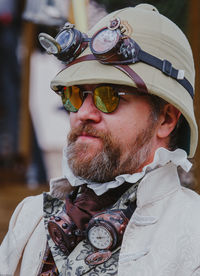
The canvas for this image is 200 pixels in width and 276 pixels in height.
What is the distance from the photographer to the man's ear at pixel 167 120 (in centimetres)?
194

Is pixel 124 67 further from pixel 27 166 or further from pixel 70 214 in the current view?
pixel 27 166

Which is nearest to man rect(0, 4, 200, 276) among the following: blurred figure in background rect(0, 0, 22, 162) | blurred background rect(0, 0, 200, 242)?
blurred background rect(0, 0, 200, 242)

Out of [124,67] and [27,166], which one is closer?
[124,67]

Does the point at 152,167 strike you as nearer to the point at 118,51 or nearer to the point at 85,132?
the point at 85,132

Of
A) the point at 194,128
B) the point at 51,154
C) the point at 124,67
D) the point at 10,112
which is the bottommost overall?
the point at 51,154

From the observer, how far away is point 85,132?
1867 millimetres

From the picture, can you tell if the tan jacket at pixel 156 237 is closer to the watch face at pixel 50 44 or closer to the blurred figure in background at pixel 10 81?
the watch face at pixel 50 44

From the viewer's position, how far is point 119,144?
1.86 metres

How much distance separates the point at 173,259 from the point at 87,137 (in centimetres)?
49

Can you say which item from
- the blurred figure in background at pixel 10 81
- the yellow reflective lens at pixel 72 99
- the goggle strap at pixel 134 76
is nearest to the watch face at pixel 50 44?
the yellow reflective lens at pixel 72 99

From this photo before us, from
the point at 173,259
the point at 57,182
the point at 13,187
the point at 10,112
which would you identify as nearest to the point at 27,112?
the point at 10,112

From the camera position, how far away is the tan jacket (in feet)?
5.59

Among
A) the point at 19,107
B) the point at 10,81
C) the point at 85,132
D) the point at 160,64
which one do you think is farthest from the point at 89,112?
the point at 10,81

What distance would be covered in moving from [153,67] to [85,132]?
1.03 ft
